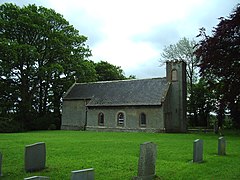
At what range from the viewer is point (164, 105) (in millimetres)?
34969

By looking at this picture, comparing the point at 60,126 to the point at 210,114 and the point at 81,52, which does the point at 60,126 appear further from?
the point at 210,114

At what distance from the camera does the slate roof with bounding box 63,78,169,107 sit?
3622 centimetres

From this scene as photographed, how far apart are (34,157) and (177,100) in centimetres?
2882

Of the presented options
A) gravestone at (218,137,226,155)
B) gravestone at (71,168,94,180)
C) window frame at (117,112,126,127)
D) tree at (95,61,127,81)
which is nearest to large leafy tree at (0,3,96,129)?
window frame at (117,112,126,127)

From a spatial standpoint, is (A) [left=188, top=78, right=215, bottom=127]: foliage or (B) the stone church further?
(A) [left=188, top=78, right=215, bottom=127]: foliage

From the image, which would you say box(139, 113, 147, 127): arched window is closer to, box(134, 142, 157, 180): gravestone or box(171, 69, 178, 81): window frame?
box(171, 69, 178, 81): window frame

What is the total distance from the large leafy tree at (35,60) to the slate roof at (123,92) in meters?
3.10

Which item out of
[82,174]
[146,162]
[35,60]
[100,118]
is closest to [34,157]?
[146,162]

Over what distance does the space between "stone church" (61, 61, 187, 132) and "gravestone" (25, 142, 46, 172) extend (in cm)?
2594

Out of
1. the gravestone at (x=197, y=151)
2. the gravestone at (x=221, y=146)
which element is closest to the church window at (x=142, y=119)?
the gravestone at (x=221, y=146)

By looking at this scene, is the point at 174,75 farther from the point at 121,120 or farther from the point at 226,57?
the point at 226,57

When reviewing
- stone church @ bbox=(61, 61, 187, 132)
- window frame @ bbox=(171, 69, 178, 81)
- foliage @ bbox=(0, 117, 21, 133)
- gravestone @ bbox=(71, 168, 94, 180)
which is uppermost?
window frame @ bbox=(171, 69, 178, 81)

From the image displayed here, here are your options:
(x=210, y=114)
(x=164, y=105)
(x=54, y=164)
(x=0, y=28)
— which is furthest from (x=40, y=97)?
(x=54, y=164)

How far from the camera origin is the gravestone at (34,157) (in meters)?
9.41
